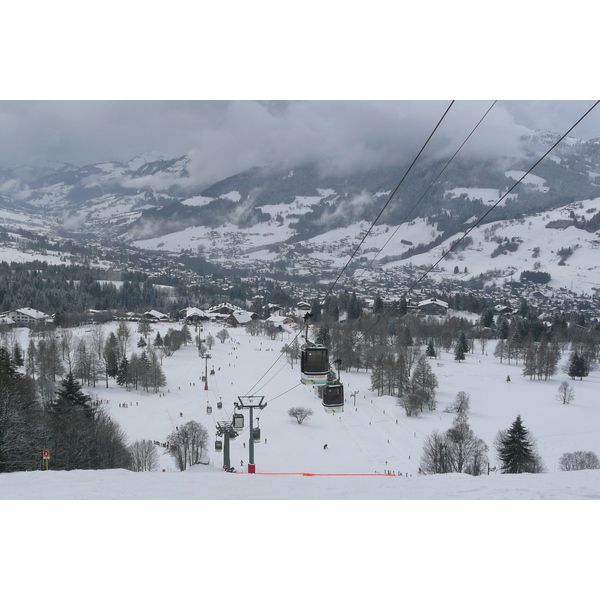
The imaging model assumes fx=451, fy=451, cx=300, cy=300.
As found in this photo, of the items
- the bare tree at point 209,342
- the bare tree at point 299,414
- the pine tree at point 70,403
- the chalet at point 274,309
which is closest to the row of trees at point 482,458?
the bare tree at point 299,414

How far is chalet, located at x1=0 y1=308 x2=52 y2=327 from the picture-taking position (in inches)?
2889

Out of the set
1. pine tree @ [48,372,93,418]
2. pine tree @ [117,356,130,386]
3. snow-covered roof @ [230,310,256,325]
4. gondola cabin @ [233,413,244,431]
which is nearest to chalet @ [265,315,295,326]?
snow-covered roof @ [230,310,256,325]

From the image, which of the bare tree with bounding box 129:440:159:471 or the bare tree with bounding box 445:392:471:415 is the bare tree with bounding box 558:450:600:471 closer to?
the bare tree with bounding box 445:392:471:415

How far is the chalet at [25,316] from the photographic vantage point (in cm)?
7338

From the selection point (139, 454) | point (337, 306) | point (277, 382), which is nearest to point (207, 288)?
point (337, 306)

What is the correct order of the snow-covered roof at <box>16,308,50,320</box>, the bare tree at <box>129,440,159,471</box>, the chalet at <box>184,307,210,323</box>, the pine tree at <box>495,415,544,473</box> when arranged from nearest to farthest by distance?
1. the bare tree at <box>129,440,159,471</box>
2. the pine tree at <box>495,415,544,473</box>
3. the snow-covered roof at <box>16,308,50,320</box>
4. the chalet at <box>184,307,210,323</box>

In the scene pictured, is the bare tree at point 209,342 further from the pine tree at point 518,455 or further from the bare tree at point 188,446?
the pine tree at point 518,455

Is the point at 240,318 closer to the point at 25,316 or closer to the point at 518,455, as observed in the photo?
the point at 25,316

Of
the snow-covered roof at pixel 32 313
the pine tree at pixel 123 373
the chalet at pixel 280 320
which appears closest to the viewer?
the pine tree at pixel 123 373

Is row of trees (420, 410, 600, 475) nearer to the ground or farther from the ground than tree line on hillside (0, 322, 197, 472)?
nearer to the ground

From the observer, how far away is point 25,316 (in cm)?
7488

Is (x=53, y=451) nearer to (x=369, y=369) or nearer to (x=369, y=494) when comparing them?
(x=369, y=494)

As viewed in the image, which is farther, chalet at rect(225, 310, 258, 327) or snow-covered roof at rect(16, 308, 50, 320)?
chalet at rect(225, 310, 258, 327)

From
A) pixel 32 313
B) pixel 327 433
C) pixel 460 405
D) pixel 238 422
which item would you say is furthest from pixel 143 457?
pixel 32 313
